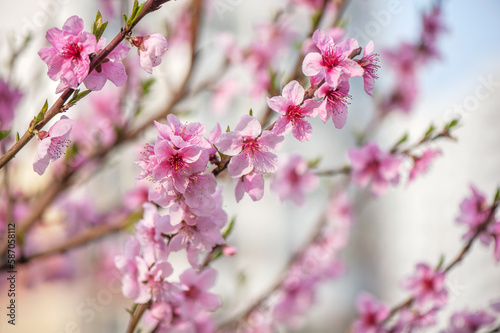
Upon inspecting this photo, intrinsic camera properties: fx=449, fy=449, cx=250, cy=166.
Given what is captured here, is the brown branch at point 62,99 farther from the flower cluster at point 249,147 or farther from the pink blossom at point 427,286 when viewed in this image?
the pink blossom at point 427,286

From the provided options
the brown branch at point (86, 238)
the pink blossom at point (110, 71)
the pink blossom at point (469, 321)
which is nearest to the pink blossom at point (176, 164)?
the pink blossom at point (110, 71)

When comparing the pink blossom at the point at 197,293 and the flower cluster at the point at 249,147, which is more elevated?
the flower cluster at the point at 249,147

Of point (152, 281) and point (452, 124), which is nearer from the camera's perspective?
point (152, 281)

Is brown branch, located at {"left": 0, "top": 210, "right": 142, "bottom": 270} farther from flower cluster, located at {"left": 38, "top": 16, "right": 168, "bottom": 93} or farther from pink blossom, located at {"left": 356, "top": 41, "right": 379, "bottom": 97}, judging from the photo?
pink blossom, located at {"left": 356, "top": 41, "right": 379, "bottom": 97}

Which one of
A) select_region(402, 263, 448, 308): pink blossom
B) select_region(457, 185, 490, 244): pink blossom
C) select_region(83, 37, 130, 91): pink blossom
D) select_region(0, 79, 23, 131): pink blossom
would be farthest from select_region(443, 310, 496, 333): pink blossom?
select_region(0, 79, 23, 131): pink blossom

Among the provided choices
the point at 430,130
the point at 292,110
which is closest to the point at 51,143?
the point at 292,110

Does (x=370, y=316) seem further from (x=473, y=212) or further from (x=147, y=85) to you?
(x=147, y=85)

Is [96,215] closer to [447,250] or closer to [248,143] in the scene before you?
[248,143]
